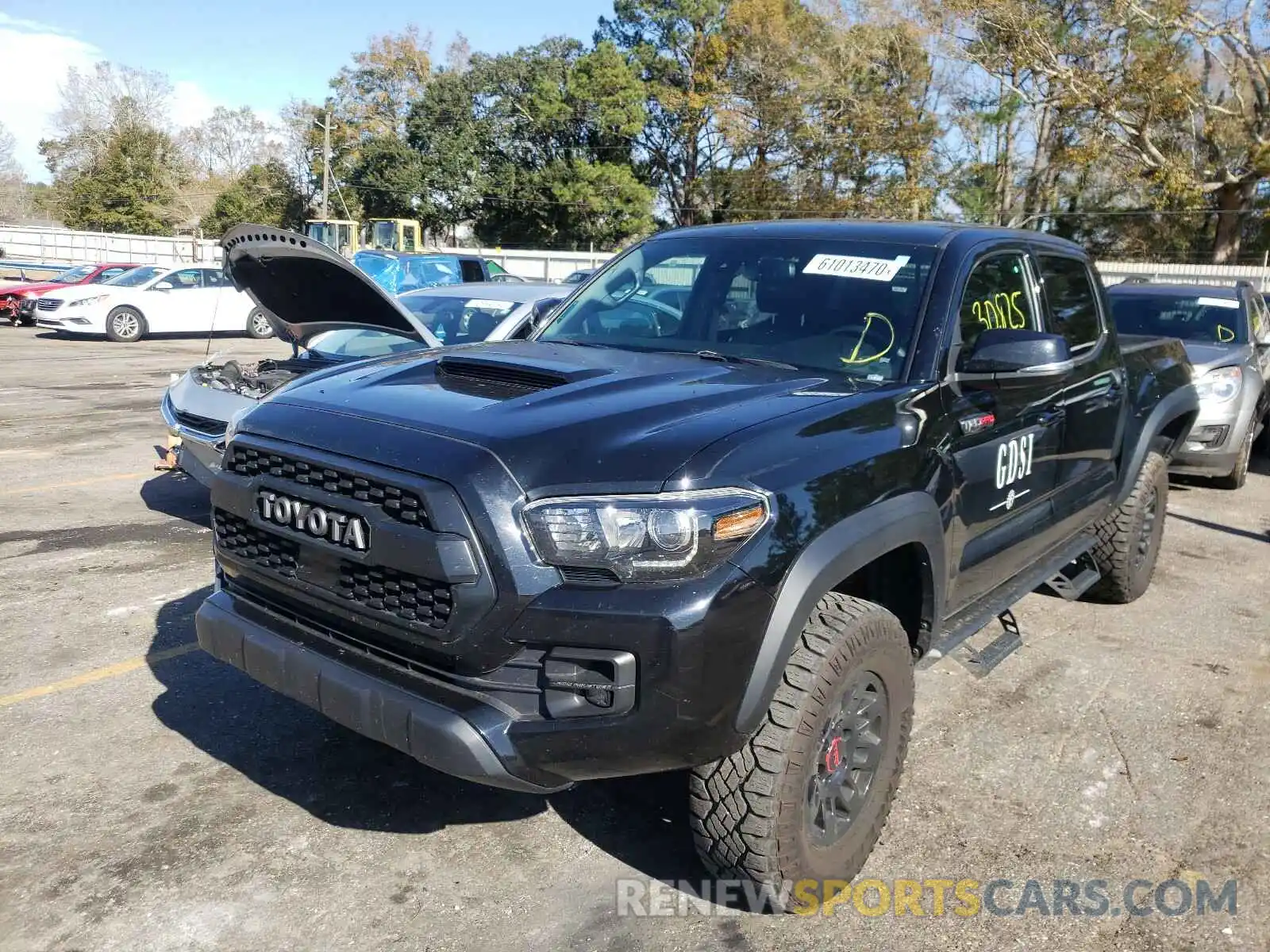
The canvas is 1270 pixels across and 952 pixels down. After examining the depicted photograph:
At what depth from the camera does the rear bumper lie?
2.48 metres

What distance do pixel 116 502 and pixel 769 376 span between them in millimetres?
5760

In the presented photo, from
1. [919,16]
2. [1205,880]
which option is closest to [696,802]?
[1205,880]

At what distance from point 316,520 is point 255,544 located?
1.29 feet

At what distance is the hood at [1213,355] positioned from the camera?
855cm

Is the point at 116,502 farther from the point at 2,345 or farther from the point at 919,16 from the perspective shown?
the point at 919,16

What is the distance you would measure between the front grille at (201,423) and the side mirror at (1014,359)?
4.78m

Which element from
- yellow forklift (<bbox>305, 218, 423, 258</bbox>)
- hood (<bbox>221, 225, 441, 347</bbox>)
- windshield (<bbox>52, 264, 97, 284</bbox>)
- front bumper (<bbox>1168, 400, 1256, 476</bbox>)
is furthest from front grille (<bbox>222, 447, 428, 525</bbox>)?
yellow forklift (<bbox>305, 218, 423, 258</bbox>)

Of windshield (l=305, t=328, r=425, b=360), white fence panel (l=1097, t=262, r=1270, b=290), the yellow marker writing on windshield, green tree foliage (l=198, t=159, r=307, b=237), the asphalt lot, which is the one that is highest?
green tree foliage (l=198, t=159, r=307, b=237)

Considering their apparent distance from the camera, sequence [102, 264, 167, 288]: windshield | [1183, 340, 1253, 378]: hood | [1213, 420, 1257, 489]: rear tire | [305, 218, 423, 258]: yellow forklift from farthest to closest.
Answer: [305, 218, 423, 258]: yellow forklift, [102, 264, 167, 288]: windshield, [1213, 420, 1257, 489]: rear tire, [1183, 340, 1253, 378]: hood

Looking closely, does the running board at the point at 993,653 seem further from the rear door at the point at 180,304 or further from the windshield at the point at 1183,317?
the rear door at the point at 180,304

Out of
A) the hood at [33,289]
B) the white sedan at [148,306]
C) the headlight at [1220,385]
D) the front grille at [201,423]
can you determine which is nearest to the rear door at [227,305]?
the white sedan at [148,306]

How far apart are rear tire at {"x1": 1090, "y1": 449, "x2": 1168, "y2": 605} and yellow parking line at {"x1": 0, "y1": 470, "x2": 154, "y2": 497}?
6.97 meters

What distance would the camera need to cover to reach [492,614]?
248 cm

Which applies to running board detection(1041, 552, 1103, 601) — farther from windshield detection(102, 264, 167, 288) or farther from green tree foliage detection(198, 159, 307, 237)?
green tree foliage detection(198, 159, 307, 237)
